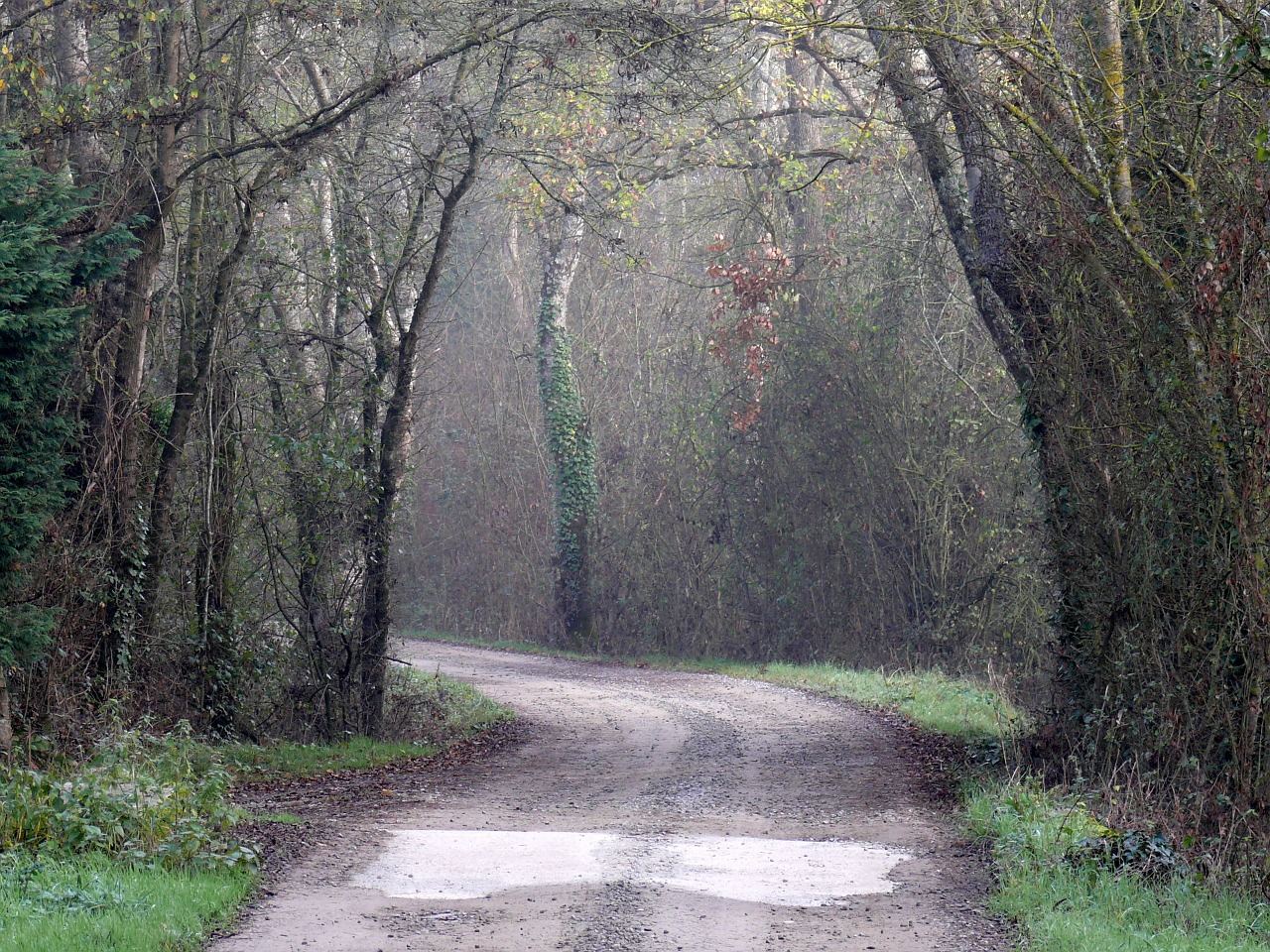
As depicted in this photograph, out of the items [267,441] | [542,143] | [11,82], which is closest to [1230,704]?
[267,441]

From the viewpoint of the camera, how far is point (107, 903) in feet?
20.4

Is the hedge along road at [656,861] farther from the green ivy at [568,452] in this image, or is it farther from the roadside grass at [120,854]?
the green ivy at [568,452]

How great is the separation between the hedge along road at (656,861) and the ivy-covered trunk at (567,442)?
12677mm

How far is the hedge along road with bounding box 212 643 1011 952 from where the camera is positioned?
6.52 meters

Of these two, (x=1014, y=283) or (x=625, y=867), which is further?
(x=1014, y=283)

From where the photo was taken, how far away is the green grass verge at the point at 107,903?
18.8 ft

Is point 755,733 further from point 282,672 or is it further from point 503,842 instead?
point 503,842

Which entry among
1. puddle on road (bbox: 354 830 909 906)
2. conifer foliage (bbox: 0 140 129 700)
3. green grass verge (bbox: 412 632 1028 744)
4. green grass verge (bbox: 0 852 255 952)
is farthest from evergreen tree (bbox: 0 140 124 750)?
green grass verge (bbox: 412 632 1028 744)

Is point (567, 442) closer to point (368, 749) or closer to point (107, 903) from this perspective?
point (368, 749)

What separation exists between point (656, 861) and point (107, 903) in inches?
133

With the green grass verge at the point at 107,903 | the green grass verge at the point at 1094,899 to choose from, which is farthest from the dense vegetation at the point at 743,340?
the green grass verge at the point at 107,903

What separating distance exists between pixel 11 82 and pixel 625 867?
340 inches

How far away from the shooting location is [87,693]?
35.8ft

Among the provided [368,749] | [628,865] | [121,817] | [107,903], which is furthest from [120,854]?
[368,749]
